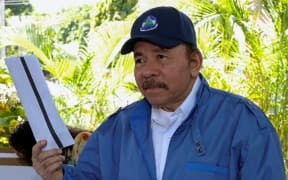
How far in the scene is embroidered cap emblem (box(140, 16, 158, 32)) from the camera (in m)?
1.76

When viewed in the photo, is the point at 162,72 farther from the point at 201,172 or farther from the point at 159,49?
the point at 201,172

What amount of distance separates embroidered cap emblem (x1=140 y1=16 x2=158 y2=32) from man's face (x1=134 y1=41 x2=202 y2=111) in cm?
4

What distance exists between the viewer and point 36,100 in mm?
1877

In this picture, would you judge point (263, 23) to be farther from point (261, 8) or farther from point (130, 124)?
point (130, 124)

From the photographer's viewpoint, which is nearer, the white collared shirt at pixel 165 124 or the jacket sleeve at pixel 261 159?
the jacket sleeve at pixel 261 159

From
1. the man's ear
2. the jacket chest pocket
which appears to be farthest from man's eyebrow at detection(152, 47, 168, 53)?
the jacket chest pocket

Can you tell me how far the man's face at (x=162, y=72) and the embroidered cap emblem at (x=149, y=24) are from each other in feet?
0.15

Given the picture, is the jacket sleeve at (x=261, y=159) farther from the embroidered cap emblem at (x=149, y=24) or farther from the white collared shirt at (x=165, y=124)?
the embroidered cap emblem at (x=149, y=24)

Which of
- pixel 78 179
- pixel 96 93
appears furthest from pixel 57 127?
pixel 96 93

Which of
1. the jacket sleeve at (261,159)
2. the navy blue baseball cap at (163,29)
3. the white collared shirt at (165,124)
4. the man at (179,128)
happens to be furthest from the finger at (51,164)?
the jacket sleeve at (261,159)

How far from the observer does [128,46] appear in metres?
1.82

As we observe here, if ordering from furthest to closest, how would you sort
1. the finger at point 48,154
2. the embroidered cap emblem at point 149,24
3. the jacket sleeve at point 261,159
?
the finger at point 48,154 → the embroidered cap emblem at point 149,24 → the jacket sleeve at point 261,159

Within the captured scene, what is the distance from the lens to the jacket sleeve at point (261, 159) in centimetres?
166

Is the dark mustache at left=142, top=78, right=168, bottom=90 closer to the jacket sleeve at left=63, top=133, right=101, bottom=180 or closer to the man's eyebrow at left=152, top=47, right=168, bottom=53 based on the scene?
the man's eyebrow at left=152, top=47, right=168, bottom=53
